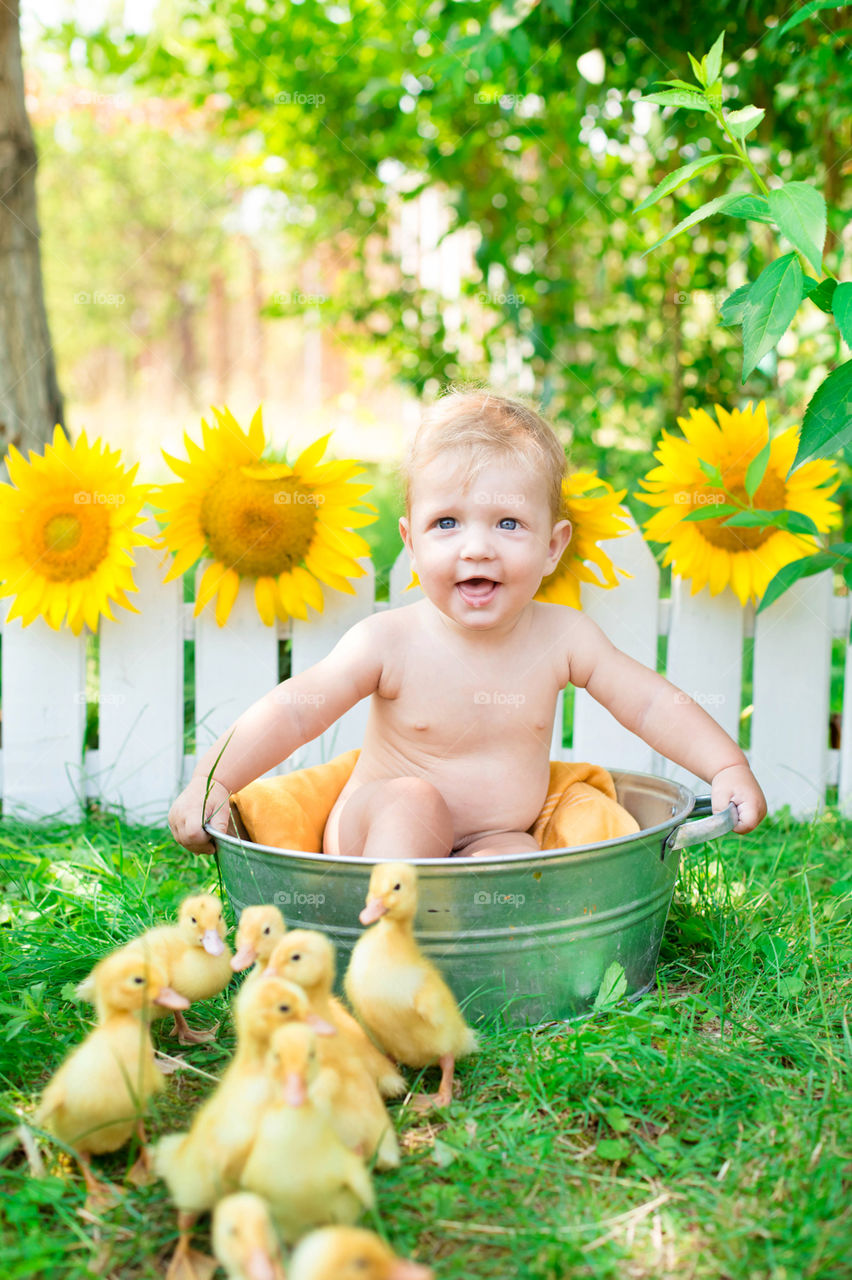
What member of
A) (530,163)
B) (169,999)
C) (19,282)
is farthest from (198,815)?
(530,163)

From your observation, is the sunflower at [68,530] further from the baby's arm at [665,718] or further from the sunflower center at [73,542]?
the baby's arm at [665,718]

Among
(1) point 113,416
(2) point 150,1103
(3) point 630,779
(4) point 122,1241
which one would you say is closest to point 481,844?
(3) point 630,779

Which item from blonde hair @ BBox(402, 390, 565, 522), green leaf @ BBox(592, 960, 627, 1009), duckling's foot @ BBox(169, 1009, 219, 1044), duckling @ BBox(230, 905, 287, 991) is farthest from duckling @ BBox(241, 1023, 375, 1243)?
blonde hair @ BBox(402, 390, 565, 522)

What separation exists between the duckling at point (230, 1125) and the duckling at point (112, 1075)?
0.10m

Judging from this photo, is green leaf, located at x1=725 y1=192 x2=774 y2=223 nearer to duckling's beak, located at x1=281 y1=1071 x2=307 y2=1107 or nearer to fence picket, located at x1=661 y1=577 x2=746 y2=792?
fence picket, located at x1=661 y1=577 x2=746 y2=792

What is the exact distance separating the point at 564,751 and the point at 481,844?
814 millimetres

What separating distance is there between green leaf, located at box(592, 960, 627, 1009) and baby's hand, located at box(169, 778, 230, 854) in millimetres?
583

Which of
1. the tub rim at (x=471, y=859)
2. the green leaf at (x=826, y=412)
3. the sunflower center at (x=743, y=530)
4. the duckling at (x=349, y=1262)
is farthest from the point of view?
the sunflower center at (x=743, y=530)

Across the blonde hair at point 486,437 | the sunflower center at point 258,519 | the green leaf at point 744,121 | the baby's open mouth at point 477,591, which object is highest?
the green leaf at point 744,121

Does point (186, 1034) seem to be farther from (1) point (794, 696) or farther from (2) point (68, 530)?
(1) point (794, 696)

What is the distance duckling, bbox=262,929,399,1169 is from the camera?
1.08 metres

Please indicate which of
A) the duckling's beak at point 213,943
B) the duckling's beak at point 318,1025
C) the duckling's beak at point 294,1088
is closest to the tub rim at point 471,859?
the duckling's beak at point 213,943

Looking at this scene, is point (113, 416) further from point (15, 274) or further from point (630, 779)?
point (630, 779)

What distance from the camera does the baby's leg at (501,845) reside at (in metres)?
1.70
